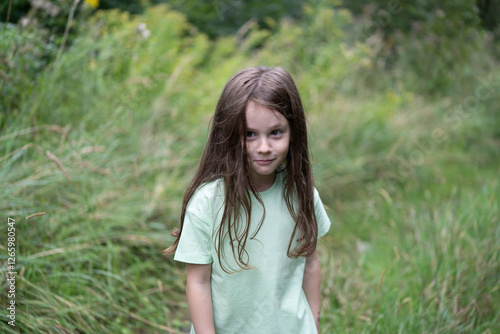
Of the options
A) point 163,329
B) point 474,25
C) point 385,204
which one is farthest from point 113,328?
point 474,25

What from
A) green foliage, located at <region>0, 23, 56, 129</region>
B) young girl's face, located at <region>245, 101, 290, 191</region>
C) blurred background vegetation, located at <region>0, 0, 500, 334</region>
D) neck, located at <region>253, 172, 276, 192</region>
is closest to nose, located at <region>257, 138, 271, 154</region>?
young girl's face, located at <region>245, 101, 290, 191</region>

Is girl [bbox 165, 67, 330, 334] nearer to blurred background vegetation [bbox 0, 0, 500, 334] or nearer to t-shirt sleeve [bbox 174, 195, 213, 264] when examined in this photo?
t-shirt sleeve [bbox 174, 195, 213, 264]

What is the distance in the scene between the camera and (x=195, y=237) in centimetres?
153

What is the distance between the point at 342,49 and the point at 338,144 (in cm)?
100

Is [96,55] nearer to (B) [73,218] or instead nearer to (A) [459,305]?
(B) [73,218]

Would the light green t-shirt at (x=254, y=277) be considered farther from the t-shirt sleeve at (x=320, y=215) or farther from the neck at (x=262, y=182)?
the t-shirt sleeve at (x=320, y=215)

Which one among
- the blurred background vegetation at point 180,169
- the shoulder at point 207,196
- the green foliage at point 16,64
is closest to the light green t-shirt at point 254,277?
the shoulder at point 207,196

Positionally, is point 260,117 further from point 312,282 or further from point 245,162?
point 312,282

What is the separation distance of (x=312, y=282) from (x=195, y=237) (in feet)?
1.68

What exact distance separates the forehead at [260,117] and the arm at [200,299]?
502 mm

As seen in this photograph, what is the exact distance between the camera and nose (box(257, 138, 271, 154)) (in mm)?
1481

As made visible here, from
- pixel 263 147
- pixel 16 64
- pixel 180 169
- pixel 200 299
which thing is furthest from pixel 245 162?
pixel 180 169

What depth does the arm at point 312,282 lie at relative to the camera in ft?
5.73

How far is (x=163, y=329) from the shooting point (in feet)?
8.05
